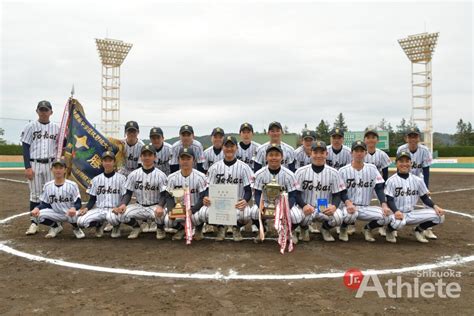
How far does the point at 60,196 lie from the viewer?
19.8ft

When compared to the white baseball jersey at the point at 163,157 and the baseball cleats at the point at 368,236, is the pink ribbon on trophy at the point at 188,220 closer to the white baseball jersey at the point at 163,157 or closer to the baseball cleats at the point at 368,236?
the white baseball jersey at the point at 163,157

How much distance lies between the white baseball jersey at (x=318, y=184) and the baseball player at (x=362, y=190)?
0.18m

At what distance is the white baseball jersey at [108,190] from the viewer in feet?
20.0

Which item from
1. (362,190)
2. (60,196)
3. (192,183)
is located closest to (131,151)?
(60,196)

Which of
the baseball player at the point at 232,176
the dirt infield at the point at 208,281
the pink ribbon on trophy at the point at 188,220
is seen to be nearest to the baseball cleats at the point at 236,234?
the baseball player at the point at 232,176

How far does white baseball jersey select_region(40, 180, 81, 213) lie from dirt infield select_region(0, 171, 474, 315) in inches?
19.2

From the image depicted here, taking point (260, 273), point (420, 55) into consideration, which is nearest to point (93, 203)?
point (260, 273)

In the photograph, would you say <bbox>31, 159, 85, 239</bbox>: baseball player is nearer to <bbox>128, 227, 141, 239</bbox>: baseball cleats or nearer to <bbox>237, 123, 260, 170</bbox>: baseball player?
<bbox>128, 227, 141, 239</bbox>: baseball cleats

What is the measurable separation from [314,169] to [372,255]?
1535 millimetres

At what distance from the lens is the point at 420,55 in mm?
37812

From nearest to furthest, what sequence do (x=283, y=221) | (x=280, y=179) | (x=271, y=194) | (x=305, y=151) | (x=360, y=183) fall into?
(x=283, y=221)
(x=271, y=194)
(x=280, y=179)
(x=360, y=183)
(x=305, y=151)

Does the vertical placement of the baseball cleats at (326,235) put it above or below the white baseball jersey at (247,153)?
below

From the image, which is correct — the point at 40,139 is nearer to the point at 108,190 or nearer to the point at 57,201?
the point at 57,201

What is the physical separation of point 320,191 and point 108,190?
3.39m
